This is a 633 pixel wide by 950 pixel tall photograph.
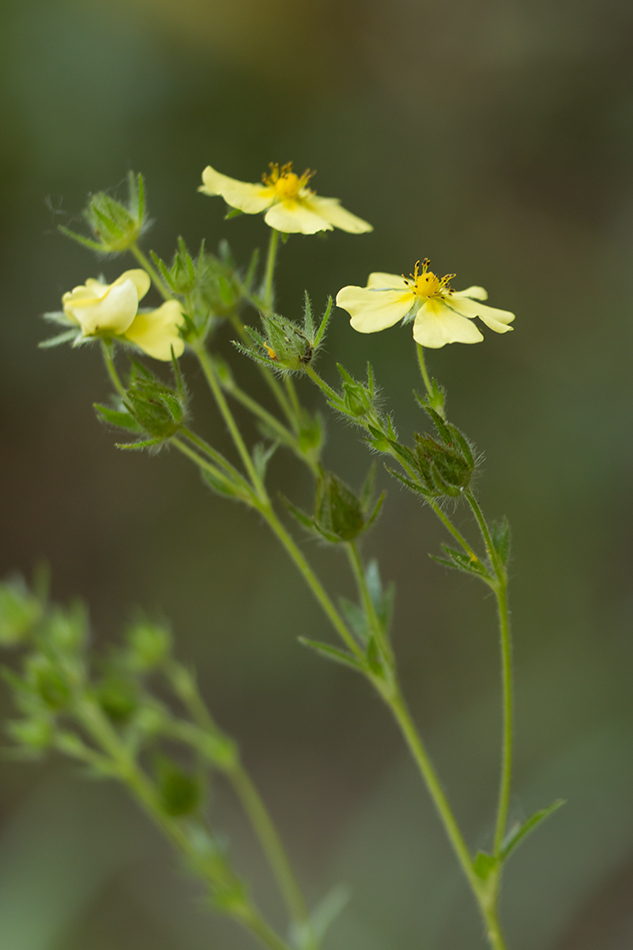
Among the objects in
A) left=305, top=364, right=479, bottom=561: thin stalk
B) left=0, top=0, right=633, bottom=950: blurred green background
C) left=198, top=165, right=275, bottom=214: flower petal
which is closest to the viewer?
left=305, top=364, right=479, bottom=561: thin stalk

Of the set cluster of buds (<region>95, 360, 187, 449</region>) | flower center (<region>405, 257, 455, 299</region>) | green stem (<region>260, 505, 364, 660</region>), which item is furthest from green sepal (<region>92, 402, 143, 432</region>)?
flower center (<region>405, 257, 455, 299</region>)

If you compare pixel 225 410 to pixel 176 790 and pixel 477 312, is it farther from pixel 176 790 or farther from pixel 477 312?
pixel 176 790

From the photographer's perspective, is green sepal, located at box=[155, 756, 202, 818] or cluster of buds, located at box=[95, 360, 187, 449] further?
green sepal, located at box=[155, 756, 202, 818]

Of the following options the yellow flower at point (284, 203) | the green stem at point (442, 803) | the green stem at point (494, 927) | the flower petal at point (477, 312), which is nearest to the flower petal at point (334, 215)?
the yellow flower at point (284, 203)

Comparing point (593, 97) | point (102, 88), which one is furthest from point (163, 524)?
point (593, 97)

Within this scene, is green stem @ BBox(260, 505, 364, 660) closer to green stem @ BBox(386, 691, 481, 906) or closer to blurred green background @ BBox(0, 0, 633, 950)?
green stem @ BBox(386, 691, 481, 906)

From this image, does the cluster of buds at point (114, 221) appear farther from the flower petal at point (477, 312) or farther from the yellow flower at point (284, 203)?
the flower petal at point (477, 312)

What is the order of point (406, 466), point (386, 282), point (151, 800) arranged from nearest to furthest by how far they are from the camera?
point (406, 466) → point (386, 282) → point (151, 800)

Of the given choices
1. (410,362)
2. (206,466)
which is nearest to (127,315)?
(206,466)
